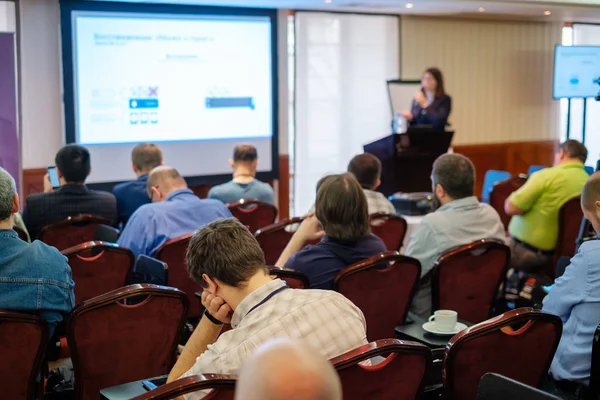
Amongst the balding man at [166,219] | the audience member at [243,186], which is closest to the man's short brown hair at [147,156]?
the audience member at [243,186]

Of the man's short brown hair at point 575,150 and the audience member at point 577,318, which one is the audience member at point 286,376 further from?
the man's short brown hair at point 575,150

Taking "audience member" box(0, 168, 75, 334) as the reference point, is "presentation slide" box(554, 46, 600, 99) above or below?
above

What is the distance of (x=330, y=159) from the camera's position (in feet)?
30.9

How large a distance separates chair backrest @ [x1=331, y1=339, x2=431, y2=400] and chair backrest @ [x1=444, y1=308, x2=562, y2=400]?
202mm

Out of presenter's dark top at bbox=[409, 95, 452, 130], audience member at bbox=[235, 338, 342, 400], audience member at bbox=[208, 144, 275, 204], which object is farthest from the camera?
presenter's dark top at bbox=[409, 95, 452, 130]

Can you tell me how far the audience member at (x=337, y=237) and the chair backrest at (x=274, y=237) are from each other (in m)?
0.94

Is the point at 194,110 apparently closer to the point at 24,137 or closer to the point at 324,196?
the point at 24,137

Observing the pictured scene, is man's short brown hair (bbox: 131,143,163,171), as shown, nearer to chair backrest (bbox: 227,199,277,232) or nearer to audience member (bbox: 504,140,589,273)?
chair backrest (bbox: 227,199,277,232)

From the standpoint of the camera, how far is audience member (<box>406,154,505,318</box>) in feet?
13.4

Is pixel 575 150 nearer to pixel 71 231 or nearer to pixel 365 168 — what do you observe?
pixel 365 168

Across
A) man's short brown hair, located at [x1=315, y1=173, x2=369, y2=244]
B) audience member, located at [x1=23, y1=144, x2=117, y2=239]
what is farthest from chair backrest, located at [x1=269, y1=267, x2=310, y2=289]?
audience member, located at [x1=23, y1=144, x2=117, y2=239]

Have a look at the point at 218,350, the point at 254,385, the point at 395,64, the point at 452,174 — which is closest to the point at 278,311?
the point at 218,350

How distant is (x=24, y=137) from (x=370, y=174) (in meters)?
3.94

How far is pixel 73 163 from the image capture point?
521 centimetres
